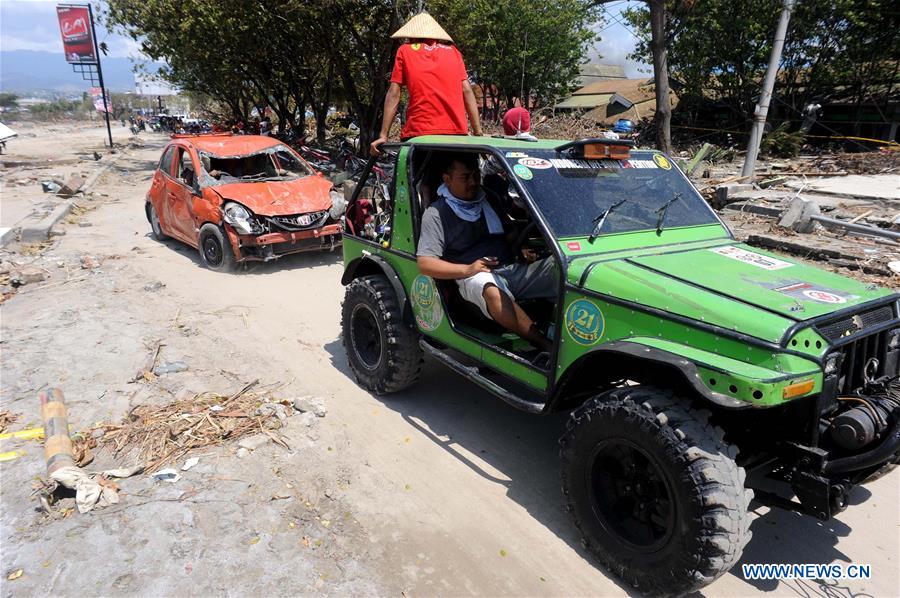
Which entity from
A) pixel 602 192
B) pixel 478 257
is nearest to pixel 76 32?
pixel 478 257

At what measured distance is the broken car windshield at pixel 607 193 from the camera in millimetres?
3275

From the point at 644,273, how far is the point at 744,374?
775 mm

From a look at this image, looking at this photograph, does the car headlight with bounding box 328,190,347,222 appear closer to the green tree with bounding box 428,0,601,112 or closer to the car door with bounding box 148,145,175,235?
the car door with bounding box 148,145,175,235

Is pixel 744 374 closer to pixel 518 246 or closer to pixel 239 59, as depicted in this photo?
pixel 518 246

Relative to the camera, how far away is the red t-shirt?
506 centimetres

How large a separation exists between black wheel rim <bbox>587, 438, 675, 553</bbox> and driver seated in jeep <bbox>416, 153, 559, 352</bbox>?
2.77ft

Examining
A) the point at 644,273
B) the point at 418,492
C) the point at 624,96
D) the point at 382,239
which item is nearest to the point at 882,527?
the point at 644,273

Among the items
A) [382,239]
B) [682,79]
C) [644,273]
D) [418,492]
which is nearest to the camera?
[644,273]

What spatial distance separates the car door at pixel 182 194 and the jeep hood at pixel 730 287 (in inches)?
278

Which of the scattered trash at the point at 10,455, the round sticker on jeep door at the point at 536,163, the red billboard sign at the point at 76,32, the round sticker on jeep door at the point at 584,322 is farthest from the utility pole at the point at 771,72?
the red billboard sign at the point at 76,32

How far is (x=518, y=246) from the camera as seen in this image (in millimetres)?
3941

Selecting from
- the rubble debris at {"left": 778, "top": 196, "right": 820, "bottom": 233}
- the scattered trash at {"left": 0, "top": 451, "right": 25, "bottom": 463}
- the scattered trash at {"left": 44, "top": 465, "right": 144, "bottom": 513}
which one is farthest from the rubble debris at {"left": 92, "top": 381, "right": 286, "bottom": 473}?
the rubble debris at {"left": 778, "top": 196, "right": 820, "bottom": 233}

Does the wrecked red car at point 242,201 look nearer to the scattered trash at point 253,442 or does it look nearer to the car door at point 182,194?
the car door at point 182,194

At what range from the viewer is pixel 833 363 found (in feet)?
7.75
